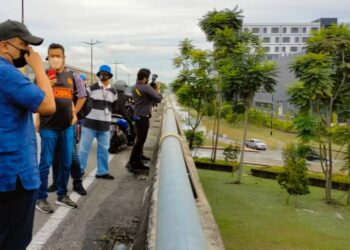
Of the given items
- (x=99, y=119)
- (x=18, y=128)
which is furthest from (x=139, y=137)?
(x=18, y=128)

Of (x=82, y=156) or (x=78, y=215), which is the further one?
(x=82, y=156)

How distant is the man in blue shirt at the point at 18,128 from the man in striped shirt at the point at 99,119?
3536 mm

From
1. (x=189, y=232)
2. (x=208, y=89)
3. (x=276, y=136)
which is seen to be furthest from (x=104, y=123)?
(x=276, y=136)

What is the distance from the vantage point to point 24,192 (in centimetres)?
249

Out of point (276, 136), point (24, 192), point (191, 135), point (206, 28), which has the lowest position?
point (276, 136)

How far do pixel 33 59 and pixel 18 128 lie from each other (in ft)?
1.43

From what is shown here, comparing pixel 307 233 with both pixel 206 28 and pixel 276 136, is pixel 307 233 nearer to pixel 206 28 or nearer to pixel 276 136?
pixel 206 28

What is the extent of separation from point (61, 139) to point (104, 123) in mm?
1493

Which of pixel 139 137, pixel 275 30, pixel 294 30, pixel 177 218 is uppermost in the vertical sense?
pixel 294 30

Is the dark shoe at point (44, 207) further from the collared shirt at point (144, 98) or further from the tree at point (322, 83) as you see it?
the tree at point (322, 83)

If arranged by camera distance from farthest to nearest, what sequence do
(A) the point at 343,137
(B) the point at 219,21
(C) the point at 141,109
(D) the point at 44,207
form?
1. (B) the point at 219,21
2. (A) the point at 343,137
3. (C) the point at 141,109
4. (D) the point at 44,207

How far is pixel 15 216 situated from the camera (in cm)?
247

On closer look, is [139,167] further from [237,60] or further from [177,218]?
[237,60]

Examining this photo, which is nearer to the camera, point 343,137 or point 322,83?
point 322,83
